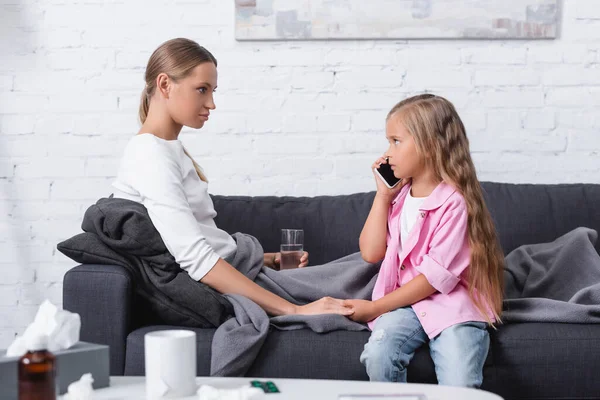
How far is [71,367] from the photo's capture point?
1.14 m

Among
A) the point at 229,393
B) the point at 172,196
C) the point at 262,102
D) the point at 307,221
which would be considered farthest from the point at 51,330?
→ the point at 262,102

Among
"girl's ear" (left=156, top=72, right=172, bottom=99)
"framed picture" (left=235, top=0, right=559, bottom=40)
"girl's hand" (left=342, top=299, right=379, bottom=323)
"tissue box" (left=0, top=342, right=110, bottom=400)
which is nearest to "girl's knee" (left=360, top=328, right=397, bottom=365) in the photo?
"girl's hand" (left=342, top=299, right=379, bottom=323)

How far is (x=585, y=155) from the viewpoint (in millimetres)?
2770

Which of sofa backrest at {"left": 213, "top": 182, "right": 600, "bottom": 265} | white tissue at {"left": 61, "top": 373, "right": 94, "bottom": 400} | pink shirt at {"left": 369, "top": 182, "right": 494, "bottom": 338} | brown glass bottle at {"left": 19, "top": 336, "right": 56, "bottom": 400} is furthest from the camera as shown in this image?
sofa backrest at {"left": 213, "top": 182, "right": 600, "bottom": 265}

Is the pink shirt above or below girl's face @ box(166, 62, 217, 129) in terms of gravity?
below

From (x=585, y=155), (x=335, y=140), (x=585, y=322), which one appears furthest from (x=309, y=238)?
Answer: (x=585, y=155)

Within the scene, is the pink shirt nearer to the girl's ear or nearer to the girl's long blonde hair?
the girl's long blonde hair

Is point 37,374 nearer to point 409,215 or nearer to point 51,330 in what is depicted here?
point 51,330

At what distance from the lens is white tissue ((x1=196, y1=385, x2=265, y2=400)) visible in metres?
1.09

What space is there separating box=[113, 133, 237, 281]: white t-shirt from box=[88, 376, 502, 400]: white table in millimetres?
661

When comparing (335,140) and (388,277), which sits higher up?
(335,140)

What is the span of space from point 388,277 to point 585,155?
1240mm

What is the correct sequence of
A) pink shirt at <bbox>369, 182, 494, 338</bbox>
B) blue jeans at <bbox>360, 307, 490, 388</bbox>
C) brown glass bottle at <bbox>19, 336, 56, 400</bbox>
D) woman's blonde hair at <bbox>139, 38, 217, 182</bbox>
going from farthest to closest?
woman's blonde hair at <bbox>139, 38, 217, 182</bbox> < pink shirt at <bbox>369, 182, 494, 338</bbox> < blue jeans at <bbox>360, 307, 490, 388</bbox> < brown glass bottle at <bbox>19, 336, 56, 400</bbox>

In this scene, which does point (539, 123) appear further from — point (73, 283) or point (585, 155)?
point (73, 283)
